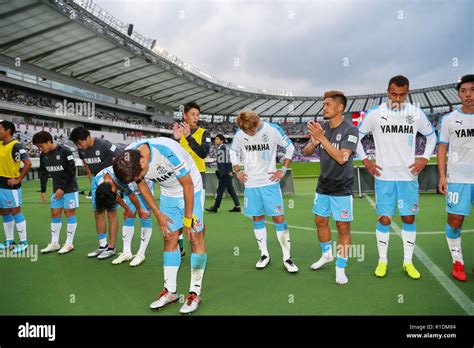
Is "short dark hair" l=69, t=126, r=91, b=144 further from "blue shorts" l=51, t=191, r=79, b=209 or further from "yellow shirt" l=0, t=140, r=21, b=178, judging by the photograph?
"yellow shirt" l=0, t=140, r=21, b=178

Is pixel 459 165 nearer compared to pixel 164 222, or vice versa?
pixel 164 222

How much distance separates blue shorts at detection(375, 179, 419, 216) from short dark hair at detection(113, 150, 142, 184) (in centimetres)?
311

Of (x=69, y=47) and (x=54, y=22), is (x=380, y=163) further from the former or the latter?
(x=69, y=47)

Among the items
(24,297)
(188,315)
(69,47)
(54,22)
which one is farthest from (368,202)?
(69,47)

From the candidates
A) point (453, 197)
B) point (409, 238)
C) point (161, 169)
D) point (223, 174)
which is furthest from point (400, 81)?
point (223, 174)

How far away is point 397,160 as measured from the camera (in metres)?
3.75

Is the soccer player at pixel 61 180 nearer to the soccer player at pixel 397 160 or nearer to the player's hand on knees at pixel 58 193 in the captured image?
the player's hand on knees at pixel 58 193

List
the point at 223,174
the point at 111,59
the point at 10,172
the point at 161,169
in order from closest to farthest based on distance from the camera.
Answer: the point at 161,169 → the point at 10,172 → the point at 223,174 → the point at 111,59

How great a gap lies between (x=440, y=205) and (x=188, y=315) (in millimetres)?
8770

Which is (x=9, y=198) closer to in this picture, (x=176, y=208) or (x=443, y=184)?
(x=176, y=208)

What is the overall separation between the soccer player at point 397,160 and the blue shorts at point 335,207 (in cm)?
55

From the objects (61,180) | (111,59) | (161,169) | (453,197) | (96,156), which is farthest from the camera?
(111,59)

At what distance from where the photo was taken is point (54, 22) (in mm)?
27281

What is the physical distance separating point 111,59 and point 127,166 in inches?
1603
